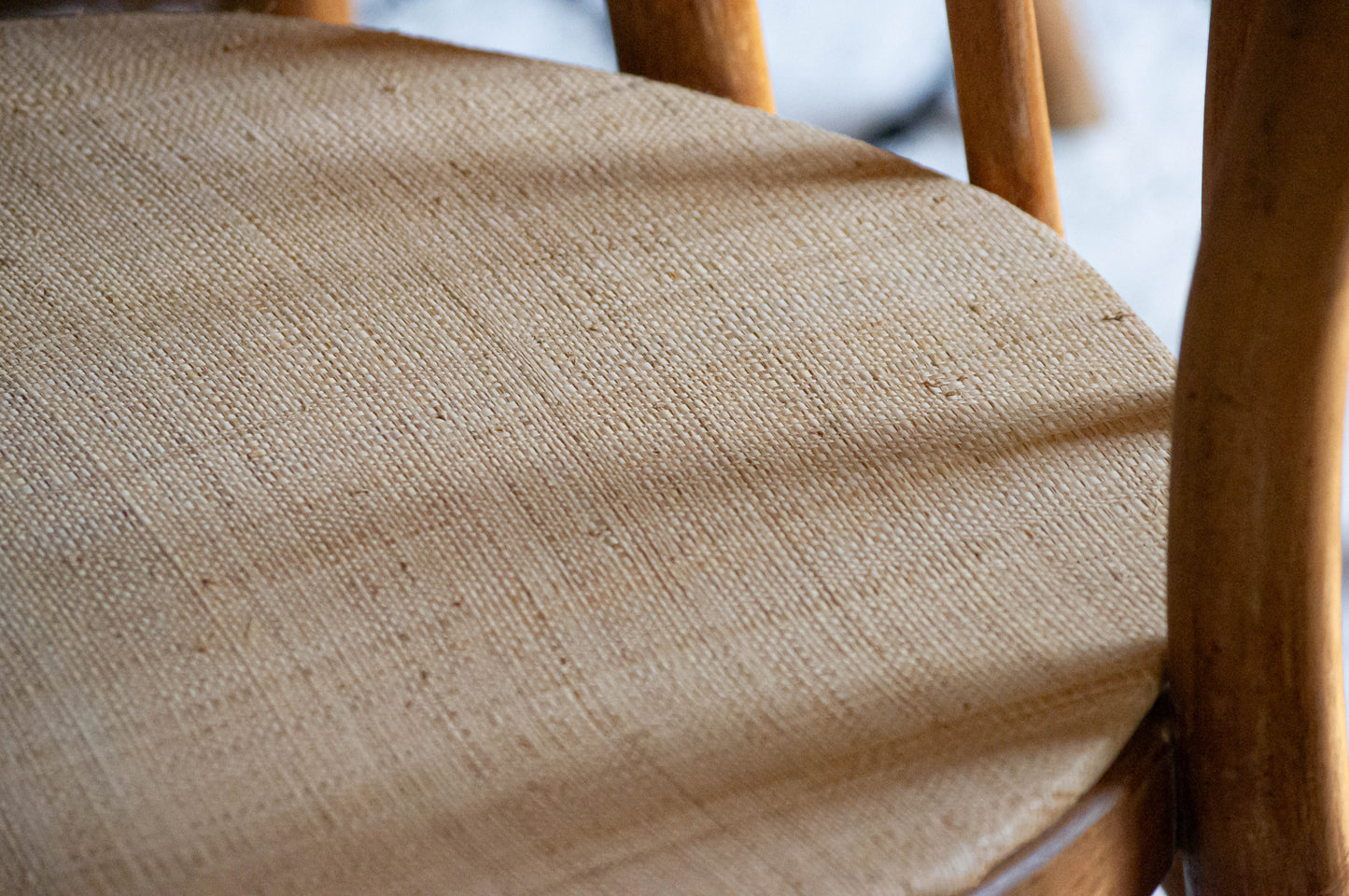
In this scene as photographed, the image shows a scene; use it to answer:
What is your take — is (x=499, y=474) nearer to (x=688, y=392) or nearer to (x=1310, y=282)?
(x=688, y=392)

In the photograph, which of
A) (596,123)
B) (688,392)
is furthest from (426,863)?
(596,123)

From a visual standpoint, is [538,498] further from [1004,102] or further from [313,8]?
[313,8]

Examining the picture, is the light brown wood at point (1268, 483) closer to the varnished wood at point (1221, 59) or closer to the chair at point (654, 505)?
the chair at point (654, 505)

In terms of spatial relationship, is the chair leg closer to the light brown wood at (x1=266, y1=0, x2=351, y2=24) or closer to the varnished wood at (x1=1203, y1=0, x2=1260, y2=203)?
the varnished wood at (x1=1203, y1=0, x2=1260, y2=203)

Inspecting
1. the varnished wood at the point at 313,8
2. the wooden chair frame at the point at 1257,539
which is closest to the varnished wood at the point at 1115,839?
the wooden chair frame at the point at 1257,539

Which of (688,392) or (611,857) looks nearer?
(611,857)

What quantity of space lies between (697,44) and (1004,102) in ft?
0.44

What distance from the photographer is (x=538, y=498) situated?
0.36 meters

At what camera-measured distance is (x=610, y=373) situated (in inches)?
15.8

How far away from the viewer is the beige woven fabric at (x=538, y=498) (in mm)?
287

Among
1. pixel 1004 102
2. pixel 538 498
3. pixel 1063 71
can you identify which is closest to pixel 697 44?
pixel 1004 102

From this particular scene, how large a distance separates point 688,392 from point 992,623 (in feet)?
0.38

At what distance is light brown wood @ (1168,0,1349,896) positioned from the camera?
0.25 m

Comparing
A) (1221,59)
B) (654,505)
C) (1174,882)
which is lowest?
(1174,882)
